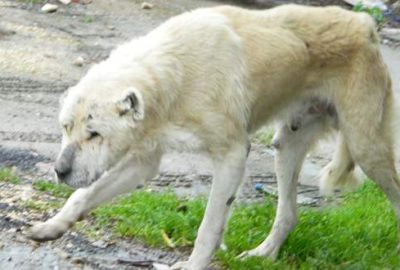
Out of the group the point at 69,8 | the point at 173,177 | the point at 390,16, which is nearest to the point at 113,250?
the point at 173,177

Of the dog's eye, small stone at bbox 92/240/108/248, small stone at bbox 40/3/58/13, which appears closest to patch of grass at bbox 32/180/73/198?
small stone at bbox 92/240/108/248

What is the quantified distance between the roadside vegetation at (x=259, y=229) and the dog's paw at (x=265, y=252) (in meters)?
0.06

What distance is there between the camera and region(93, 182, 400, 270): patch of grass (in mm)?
6668

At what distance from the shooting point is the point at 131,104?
225 inches

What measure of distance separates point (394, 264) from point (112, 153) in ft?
7.53

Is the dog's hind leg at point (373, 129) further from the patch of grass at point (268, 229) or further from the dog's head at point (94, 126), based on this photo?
the dog's head at point (94, 126)

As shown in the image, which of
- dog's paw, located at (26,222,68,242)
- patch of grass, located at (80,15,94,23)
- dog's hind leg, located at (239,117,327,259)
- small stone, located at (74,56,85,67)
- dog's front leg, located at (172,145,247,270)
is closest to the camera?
dog's paw, located at (26,222,68,242)

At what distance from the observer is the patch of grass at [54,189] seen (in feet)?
23.4

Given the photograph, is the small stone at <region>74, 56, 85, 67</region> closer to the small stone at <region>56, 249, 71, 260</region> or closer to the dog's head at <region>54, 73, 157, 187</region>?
the small stone at <region>56, 249, 71, 260</region>

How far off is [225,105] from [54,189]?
165 centimetres

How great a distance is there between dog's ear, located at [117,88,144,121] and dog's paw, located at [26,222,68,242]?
2.55 ft


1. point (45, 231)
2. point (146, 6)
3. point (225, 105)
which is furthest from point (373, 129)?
point (146, 6)

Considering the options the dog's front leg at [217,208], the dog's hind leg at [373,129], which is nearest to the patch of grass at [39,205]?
the dog's front leg at [217,208]

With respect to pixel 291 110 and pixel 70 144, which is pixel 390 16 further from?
pixel 70 144
